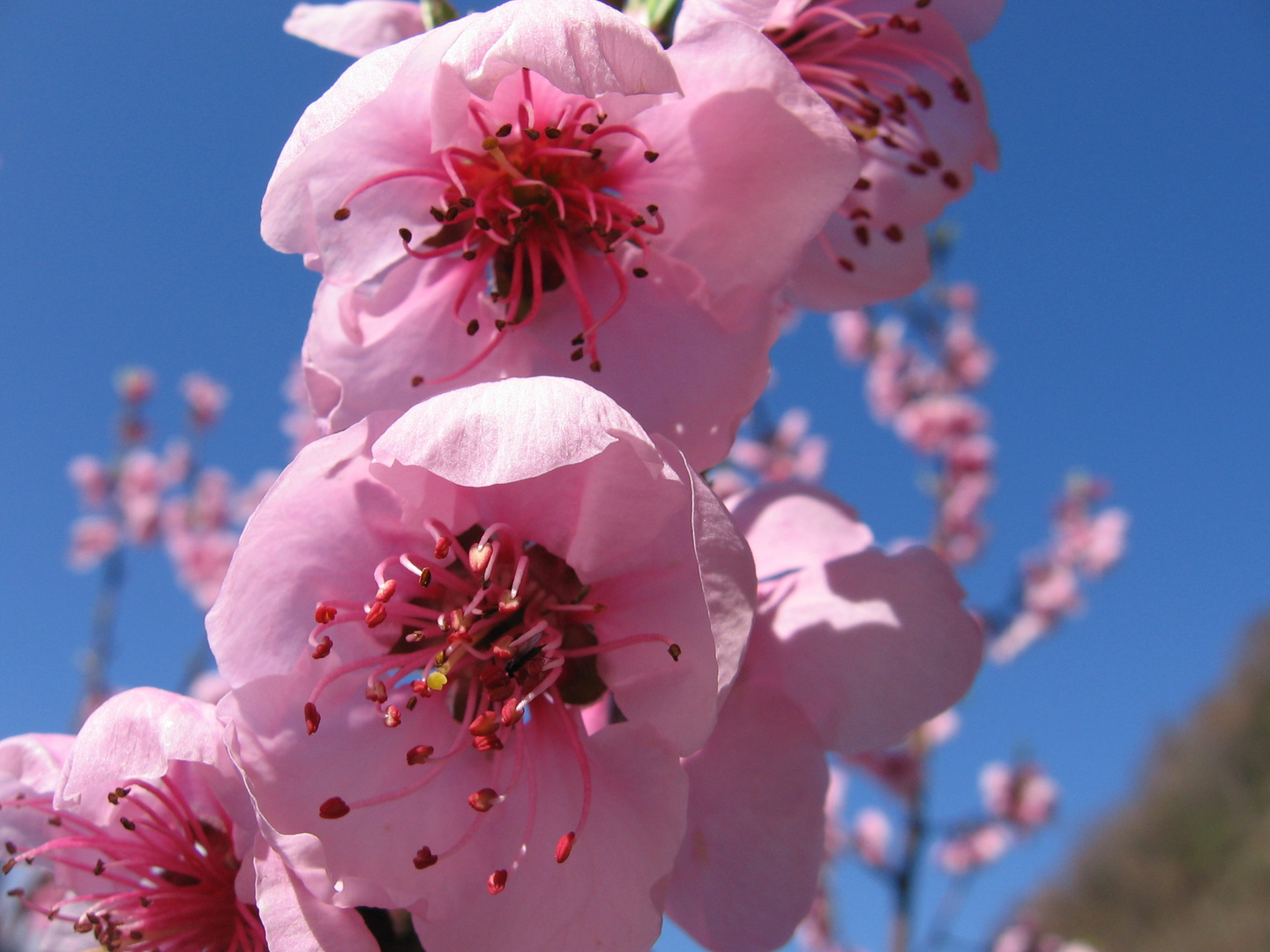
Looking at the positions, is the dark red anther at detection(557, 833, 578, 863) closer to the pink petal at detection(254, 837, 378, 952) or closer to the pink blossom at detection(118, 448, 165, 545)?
the pink petal at detection(254, 837, 378, 952)

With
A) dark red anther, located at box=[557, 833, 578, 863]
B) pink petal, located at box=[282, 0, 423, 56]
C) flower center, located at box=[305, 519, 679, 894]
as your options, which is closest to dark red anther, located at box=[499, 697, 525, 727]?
flower center, located at box=[305, 519, 679, 894]

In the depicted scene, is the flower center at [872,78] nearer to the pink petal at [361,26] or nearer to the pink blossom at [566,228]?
the pink blossom at [566,228]

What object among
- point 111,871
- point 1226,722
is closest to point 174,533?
point 111,871

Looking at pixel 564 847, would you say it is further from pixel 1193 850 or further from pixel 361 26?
pixel 1193 850

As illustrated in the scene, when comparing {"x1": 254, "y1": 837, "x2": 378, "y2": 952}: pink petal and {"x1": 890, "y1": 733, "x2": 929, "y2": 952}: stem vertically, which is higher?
{"x1": 254, "y1": 837, "x2": 378, "y2": 952}: pink petal

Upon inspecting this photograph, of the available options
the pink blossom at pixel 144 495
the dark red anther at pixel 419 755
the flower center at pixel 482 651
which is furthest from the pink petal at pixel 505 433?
the pink blossom at pixel 144 495
